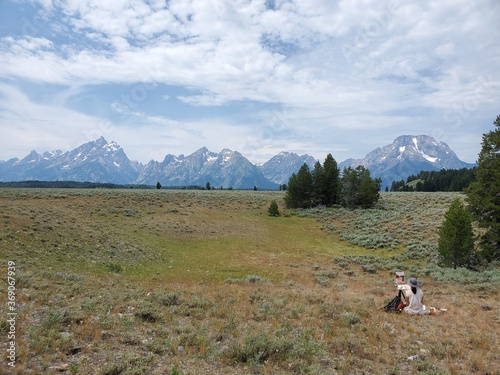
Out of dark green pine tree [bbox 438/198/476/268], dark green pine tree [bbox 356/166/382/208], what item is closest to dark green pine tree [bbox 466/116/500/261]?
dark green pine tree [bbox 438/198/476/268]

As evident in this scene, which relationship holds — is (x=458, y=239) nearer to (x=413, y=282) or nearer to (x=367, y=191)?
(x=413, y=282)

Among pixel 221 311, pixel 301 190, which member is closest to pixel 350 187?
pixel 301 190

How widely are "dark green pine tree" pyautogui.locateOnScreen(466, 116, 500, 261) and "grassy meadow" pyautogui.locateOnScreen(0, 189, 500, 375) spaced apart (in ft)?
13.3

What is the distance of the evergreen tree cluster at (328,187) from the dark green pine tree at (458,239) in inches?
1445

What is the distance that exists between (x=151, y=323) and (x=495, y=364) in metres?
9.96

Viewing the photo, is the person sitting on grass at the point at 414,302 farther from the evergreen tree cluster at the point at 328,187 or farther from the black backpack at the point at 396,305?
the evergreen tree cluster at the point at 328,187

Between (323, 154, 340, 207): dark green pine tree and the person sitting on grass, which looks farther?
(323, 154, 340, 207): dark green pine tree

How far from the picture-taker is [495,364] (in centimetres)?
801

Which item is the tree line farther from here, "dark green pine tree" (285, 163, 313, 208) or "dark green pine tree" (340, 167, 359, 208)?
"dark green pine tree" (285, 163, 313, 208)

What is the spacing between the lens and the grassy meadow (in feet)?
24.3

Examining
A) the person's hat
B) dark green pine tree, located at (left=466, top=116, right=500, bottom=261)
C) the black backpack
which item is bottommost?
the black backpack

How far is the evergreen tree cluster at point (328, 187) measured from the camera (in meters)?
59.1

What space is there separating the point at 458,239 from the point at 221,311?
18.6 metres

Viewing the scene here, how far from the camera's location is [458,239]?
20.9 metres
